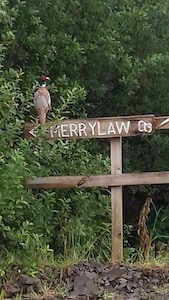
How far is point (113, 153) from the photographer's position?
6109 mm

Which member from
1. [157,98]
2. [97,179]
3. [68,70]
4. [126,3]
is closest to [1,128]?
[97,179]

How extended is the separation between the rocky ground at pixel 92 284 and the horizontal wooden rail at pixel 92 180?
2.46 feet

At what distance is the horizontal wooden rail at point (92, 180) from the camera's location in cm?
609

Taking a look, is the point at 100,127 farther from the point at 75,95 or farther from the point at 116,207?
the point at 116,207

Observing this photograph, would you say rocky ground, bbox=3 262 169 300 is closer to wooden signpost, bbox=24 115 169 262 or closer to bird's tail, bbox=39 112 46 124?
wooden signpost, bbox=24 115 169 262

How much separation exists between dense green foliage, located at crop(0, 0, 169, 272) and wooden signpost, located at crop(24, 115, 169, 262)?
0.37 ft

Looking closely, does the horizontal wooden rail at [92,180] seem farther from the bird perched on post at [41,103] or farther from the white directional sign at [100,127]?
the bird perched on post at [41,103]

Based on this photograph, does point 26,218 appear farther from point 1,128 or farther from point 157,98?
point 157,98

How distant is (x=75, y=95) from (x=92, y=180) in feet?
2.75

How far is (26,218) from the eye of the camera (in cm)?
596

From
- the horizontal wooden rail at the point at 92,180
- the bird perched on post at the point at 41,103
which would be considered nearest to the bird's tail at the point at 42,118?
the bird perched on post at the point at 41,103

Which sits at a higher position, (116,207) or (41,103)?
(41,103)

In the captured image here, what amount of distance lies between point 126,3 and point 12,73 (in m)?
2.74

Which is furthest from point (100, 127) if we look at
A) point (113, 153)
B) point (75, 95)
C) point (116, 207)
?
point (116, 207)
